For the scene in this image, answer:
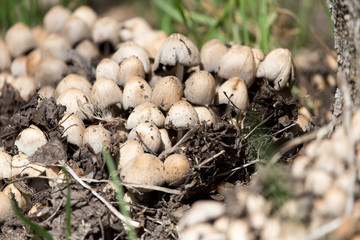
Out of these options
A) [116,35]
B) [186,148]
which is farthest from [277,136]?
[116,35]

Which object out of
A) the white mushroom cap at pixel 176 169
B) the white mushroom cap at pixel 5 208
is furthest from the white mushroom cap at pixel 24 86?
the white mushroom cap at pixel 176 169

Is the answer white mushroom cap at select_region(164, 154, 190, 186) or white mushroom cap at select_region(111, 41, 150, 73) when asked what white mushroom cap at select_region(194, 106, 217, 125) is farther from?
white mushroom cap at select_region(111, 41, 150, 73)

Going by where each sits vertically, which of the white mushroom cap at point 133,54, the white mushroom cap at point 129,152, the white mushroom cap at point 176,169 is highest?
the white mushroom cap at point 133,54

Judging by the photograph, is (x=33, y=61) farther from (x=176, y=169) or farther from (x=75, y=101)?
(x=176, y=169)

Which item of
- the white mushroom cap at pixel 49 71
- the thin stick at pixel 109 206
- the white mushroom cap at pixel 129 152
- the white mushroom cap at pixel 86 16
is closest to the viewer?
the thin stick at pixel 109 206

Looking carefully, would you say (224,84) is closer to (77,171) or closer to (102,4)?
(77,171)

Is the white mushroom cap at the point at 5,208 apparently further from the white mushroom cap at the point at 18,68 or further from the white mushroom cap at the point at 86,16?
the white mushroom cap at the point at 86,16

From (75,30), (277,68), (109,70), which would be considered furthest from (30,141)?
(277,68)
